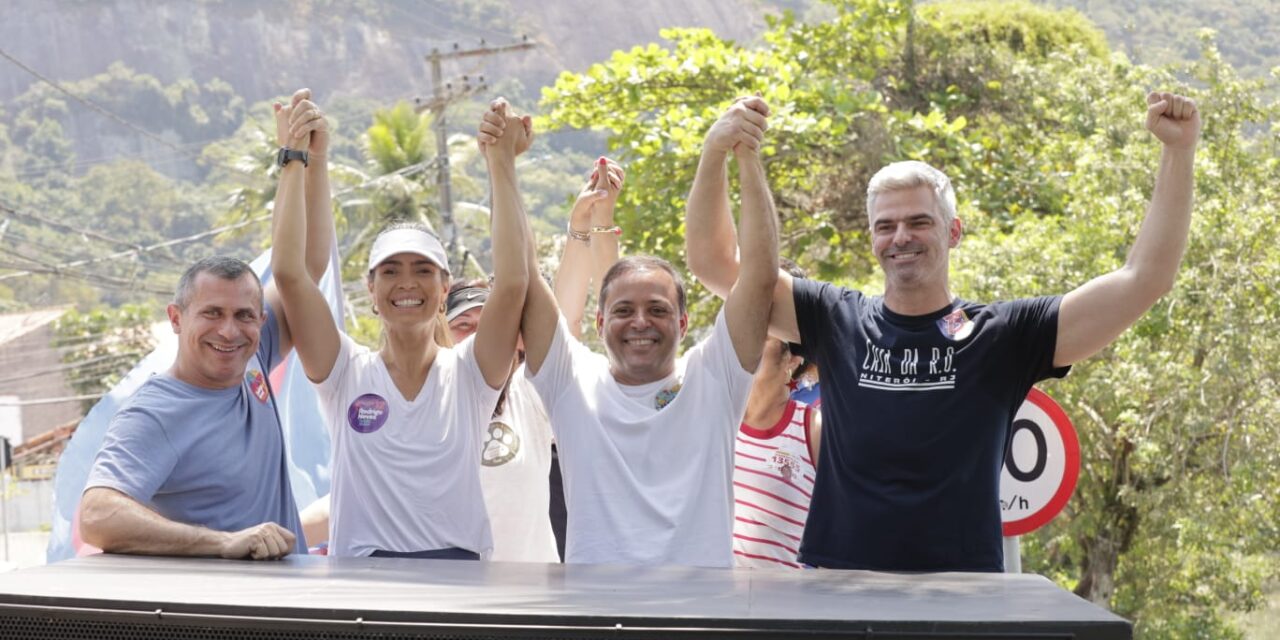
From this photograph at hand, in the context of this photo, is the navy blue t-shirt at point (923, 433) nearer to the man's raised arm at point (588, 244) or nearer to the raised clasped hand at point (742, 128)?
the raised clasped hand at point (742, 128)

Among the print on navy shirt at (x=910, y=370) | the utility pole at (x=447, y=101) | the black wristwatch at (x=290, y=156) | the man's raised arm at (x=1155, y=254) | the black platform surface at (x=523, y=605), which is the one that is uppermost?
the utility pole at (x=447, y=101)

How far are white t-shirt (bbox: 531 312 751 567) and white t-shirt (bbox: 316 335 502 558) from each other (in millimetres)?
246

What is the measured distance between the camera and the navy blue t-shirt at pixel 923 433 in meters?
3.47

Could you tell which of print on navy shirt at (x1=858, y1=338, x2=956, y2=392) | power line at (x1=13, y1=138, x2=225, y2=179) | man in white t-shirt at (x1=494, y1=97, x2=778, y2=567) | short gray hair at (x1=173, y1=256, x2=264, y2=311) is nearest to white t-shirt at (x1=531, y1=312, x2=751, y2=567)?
man in white t-shirt at (x1=494, y1=97, x2=778, y2=567)

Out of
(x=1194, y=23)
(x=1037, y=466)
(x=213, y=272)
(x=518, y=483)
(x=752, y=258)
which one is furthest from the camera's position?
(x=1194, y=23)

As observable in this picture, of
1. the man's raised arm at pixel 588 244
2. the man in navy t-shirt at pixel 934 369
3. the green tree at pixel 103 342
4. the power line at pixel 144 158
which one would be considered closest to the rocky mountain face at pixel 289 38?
the power line at pixel 144 158

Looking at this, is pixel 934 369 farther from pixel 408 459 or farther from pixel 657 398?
pixel 408 459

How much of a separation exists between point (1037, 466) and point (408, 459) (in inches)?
75.5

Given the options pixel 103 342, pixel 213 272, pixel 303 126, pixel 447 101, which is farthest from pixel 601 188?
pixel 103 342

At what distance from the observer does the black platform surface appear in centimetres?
248

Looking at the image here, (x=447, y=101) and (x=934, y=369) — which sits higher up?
(x=447, y=101)

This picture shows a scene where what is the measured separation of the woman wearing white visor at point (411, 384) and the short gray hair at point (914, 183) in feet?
3.04

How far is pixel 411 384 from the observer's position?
13.0ft

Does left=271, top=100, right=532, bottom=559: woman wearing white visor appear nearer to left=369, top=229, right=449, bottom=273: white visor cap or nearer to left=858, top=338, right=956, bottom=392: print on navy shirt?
left=369, top=229, right=449, bottom=273: white visor cap
